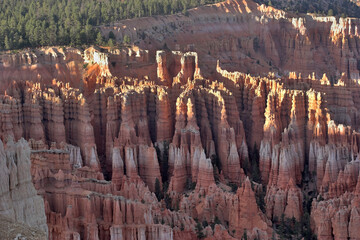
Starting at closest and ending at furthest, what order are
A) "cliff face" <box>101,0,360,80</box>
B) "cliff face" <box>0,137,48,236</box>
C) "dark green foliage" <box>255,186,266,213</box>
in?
"cliff face" <box>0,137,48,236</box> → "dark green foliage" <box>255,186,266,213</box> → "cliff face" <box>101,0,360,80</box>

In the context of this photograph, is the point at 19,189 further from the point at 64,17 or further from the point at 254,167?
the point at 64,17

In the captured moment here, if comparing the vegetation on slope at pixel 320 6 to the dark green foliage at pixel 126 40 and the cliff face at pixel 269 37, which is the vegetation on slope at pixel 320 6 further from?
the dark green foliage at pixel 126 40

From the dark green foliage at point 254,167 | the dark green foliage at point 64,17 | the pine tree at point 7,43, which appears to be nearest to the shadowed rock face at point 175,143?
the dark green foliage at point 254,167

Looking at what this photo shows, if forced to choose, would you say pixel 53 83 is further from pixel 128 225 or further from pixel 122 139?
pixel 128 225

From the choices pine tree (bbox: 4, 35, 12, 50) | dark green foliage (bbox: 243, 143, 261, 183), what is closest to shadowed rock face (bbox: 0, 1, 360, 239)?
dark green foliage (bbox: 243, 143, 261, 183)

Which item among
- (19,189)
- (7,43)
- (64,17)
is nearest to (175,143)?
(7,43)

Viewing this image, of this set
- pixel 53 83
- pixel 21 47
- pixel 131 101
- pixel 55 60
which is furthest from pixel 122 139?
pixel 21 47

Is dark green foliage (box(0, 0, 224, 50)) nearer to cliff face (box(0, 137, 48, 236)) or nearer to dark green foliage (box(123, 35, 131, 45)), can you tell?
dark green foliage (box(123, 35, 131, 45))
